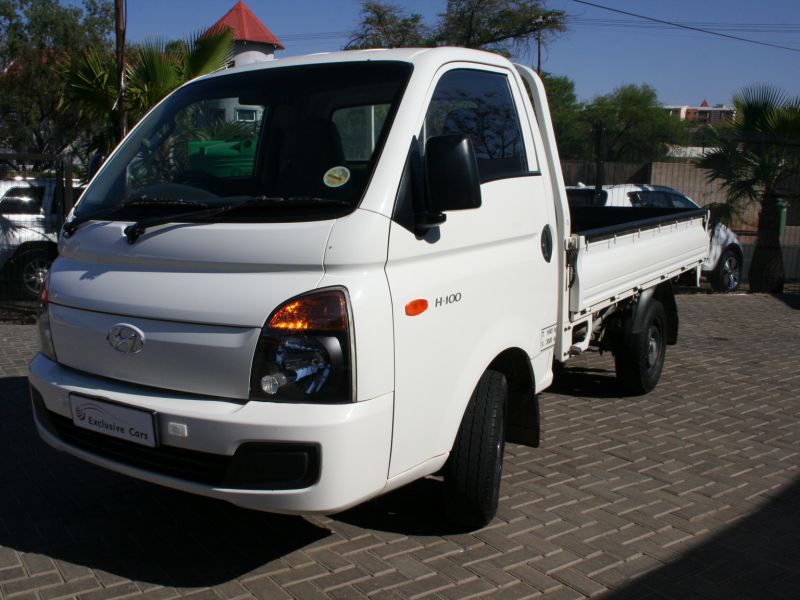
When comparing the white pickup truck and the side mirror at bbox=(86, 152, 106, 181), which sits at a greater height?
the side mirror at bbox=(86, 152, 106, 181)

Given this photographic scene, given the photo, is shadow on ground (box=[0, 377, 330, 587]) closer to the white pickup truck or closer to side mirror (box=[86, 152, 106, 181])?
the white pickup truck

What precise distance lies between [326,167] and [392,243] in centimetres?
56

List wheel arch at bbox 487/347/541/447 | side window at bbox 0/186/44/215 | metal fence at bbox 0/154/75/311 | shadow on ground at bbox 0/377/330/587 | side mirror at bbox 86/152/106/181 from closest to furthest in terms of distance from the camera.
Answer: shadow on ground at bbox 0/377/330/587 < wheel arch at bbox 487/347/541/447 < side mirror at bbox 86/152/106/181 < metal fence at bbox 0/154/75/311 < side window at bbox 0/186/44/215

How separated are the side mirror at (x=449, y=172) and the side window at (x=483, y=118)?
10.8 inches

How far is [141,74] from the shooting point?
412 inches

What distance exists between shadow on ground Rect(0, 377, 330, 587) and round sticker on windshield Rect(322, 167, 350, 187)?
1.68 m

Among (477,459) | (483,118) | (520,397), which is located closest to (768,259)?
(520,397)

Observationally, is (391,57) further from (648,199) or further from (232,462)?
(648,199)

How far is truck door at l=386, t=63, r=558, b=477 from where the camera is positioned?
3.18 metres

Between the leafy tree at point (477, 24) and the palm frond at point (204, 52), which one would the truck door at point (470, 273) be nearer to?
the palm frond at point (204, 52)

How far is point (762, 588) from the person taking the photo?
346 centimetres

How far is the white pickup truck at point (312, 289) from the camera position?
2.93 m

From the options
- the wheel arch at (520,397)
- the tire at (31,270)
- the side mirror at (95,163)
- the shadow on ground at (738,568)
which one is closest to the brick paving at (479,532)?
the shadow on ground at (738,568)

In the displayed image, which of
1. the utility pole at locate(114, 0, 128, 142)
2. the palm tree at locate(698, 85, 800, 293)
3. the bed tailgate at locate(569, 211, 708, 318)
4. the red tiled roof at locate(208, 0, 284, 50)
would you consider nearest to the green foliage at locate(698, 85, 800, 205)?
the palm tree at locate(698, 85, 800, 293)
